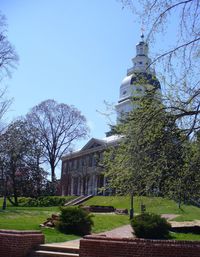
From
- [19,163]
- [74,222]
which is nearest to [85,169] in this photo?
[19,163]

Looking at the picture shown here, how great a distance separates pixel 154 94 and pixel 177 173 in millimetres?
2487

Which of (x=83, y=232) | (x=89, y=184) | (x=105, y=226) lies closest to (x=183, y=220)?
(x=105, y=226)

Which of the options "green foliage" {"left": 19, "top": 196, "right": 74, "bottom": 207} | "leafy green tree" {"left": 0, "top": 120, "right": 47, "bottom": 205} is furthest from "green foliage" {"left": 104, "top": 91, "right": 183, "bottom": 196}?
"green foliage" {"left": 19, "top": 196, "right": 74, "bottom": 207}

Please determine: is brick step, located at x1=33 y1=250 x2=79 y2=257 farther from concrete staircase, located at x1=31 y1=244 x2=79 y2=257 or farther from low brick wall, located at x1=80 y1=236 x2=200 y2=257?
low brick wall, located at x1=80 y1=236 x2=200 y2=257

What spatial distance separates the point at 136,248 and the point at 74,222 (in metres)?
6.60

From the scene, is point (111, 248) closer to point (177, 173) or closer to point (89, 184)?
point (177, 173)

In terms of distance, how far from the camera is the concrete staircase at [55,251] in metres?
13.0

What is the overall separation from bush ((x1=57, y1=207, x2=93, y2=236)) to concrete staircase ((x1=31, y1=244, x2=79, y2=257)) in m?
4.39

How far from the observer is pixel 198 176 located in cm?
1233

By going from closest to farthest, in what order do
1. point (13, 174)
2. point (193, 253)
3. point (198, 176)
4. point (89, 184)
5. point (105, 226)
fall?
point (193, 253), point (198, 176), point (105, 226), point (13, 174), point (89, 184)

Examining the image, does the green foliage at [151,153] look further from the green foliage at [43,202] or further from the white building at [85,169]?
the white building at [85,169]

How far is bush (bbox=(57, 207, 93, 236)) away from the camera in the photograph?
1814 cm

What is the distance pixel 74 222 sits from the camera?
18.2m

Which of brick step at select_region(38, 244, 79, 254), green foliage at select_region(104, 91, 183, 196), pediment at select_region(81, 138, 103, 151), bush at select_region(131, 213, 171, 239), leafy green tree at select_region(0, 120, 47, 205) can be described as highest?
pediment at select_region(81, 138, 103, 151)
